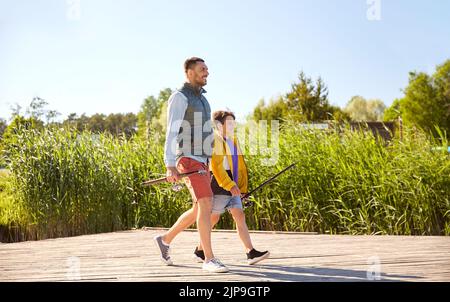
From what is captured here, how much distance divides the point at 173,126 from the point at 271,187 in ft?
11.7

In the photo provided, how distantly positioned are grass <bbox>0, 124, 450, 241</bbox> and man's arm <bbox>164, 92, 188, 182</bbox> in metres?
3.20

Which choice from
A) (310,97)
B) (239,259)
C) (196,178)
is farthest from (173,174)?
(310,97)

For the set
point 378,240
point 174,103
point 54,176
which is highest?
point 174,103

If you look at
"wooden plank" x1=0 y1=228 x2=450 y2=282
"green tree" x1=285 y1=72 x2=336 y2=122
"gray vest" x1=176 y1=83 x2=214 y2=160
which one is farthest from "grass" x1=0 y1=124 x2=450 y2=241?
"green tree" x1=285 y1=72 x2=336 y2=122

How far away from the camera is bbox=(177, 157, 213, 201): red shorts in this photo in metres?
3.73

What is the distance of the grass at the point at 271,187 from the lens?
654 cm

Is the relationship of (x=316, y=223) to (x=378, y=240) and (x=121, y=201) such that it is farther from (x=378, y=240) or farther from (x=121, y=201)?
(x=121, y=201)

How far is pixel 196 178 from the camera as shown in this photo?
3.74 m

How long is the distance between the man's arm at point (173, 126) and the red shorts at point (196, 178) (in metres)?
0.08

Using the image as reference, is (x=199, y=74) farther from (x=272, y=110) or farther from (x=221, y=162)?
(x=272, y=110)

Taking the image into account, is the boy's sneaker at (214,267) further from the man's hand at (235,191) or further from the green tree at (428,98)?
the green tree at (428,98)

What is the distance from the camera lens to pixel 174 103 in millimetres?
3688
